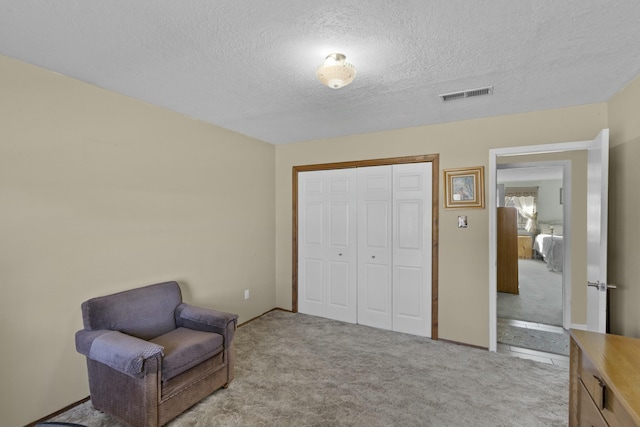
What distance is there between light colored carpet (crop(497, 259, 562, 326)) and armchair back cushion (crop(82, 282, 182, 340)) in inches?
168

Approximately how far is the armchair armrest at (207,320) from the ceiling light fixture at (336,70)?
1988mm

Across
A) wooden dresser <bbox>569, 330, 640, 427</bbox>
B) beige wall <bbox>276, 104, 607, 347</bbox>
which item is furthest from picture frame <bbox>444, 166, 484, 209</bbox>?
wooden dresser <bbox>569, 330, 640, 427</bbox>

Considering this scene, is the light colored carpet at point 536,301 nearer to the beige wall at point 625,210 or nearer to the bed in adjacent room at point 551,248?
the bed in adjacent room at point 551,248

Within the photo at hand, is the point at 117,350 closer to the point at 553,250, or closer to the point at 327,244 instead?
the point at 327,244

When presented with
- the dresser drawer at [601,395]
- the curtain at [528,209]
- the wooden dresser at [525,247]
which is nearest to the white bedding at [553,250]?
the wooden dresser at [525,247]

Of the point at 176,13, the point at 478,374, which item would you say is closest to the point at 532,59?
the point at 176,13

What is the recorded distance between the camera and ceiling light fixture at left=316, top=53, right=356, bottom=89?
6.06ft

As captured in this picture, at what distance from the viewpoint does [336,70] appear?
6.05 ft

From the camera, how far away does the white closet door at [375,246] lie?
12.1 ft

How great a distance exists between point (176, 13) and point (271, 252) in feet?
10.8

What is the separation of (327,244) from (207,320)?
77.8 inches

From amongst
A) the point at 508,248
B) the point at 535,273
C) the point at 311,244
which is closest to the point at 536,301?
the point at 508,248

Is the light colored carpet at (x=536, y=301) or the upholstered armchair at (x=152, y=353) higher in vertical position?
the upholstered armchair at (x=152, y=353)

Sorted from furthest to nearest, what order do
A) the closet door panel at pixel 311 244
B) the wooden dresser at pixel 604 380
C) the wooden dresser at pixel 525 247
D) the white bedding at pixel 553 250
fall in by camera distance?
the wooden dresser at pixel 525 247, the white bedding at pixel 553 250, the closet door panel at pixel 311 244, the wooden dresser at pixel 604 380
